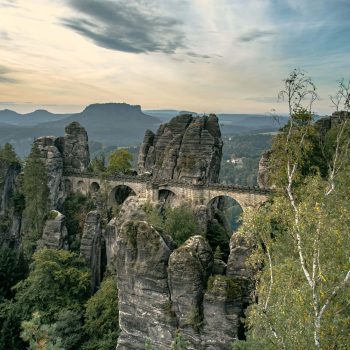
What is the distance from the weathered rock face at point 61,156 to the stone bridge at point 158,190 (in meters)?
2.11

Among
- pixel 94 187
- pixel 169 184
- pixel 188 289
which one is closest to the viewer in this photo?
pixel 188 289

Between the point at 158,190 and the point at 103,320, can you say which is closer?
the point at 103,320

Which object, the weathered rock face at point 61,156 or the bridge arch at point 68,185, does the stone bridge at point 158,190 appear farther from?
the weathered rock face at point 61,156

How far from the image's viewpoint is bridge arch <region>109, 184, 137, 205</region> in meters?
57.1

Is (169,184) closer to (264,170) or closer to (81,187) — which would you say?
(264,170)

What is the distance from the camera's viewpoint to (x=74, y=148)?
61.1 meters

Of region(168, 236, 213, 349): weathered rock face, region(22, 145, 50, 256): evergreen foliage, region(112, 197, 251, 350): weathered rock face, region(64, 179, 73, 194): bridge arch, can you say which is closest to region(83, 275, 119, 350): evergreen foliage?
region(112, 197, 251, 350): weathered rock face

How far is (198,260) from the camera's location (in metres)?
23.2

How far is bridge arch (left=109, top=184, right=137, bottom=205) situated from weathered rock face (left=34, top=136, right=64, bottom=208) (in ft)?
23.6

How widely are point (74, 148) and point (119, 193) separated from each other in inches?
406

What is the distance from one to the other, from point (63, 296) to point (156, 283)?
1682cm

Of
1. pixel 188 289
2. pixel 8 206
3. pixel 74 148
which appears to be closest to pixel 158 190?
pixel 74 148

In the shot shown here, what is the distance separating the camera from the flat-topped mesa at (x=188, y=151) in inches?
1980

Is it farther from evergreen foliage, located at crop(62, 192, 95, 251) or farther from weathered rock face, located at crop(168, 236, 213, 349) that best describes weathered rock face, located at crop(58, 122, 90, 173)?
weathered rock face, located at crop(168, 236, 213, 349)
